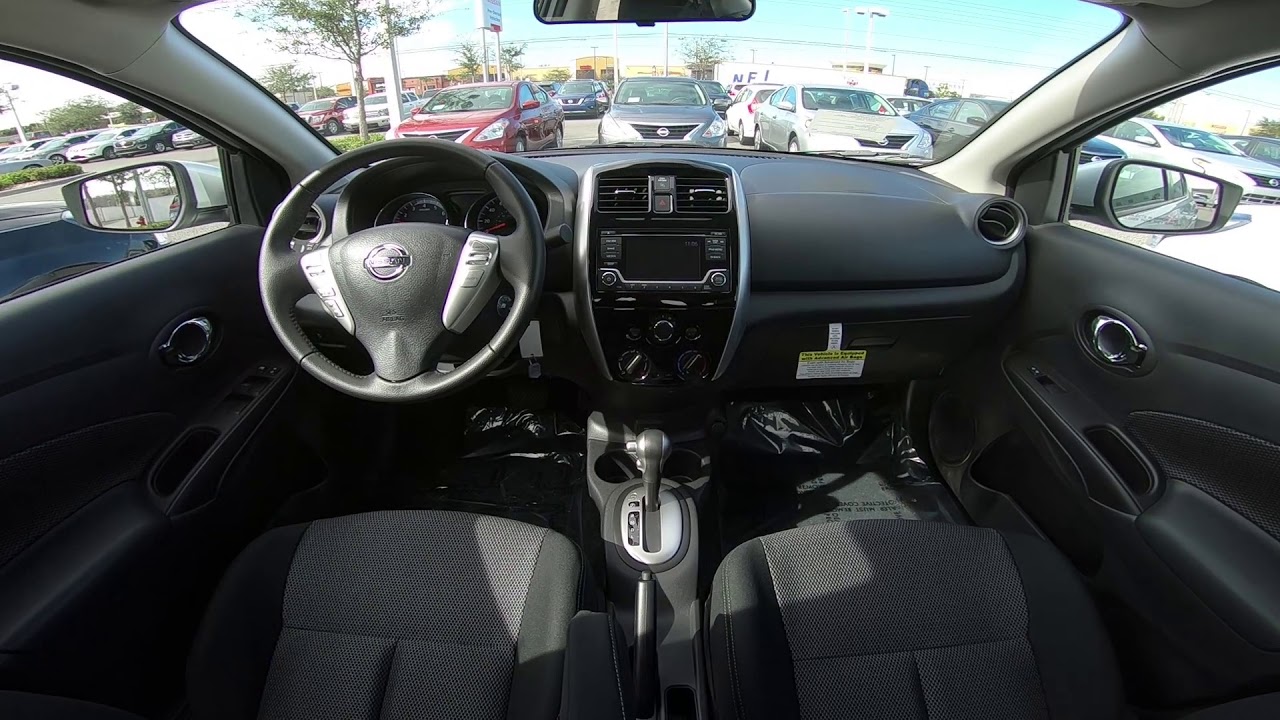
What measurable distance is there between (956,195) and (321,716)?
224cm

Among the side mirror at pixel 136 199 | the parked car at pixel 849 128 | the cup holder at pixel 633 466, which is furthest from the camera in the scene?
the parked car at pixel 849 128

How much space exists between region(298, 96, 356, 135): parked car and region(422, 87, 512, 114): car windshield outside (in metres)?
0.51

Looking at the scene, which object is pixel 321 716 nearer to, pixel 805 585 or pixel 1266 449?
pixel 805 585

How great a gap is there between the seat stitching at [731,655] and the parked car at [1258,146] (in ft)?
5.40

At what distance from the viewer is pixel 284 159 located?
2033 millimetres

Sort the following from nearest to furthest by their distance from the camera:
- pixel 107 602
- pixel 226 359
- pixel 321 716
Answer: pixel 321 716 → pixel 107 602 → pixel 226 359

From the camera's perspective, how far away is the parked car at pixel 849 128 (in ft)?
8.07

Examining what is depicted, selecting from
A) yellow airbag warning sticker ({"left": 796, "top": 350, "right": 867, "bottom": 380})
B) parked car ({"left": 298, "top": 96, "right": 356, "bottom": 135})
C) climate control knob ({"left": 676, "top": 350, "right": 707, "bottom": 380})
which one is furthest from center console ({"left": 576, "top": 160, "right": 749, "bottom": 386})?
parked car ({"left": 298, "top": 96, "right": 356, "bottom": 135})

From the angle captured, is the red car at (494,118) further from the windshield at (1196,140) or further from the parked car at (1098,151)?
the windshield at (1196,140)

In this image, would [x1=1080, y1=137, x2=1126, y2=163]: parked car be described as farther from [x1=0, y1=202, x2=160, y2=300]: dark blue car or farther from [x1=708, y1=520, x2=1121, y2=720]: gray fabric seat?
[x1=0, y1=202, x2=160, y2=300]: dark blue car

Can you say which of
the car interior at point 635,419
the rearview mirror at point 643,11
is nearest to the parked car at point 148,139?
the car interior at point 635,419

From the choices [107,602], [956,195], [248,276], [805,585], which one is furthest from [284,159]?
[956,195]

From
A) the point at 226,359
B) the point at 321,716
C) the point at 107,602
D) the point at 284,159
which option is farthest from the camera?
the point at 284,159

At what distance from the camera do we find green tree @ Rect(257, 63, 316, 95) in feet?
6.63
